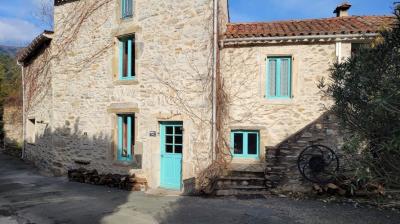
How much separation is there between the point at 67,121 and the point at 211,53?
20.0ft

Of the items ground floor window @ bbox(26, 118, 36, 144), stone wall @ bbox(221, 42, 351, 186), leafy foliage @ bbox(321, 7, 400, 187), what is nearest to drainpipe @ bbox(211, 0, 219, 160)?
stone wall @ bbox(221, 42, 351, 186)

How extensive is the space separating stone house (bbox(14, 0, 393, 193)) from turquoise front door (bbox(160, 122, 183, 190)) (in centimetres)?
3

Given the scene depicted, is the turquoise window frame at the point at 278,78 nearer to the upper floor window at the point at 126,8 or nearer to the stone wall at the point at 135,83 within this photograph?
the stone wall at the point at 135,83

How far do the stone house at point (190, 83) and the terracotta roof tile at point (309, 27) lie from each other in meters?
0.03

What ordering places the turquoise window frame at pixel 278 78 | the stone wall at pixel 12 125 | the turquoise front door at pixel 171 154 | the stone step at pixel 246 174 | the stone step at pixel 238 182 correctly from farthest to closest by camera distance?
the stone wall at pixel 12 125, the turquoise window frame at pixel 278 78, the turquoise front door at pixel 171 154, the stone step at pixel 246 174, the stone step at pixel 238 182

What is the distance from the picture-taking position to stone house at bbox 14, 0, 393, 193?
381 inches

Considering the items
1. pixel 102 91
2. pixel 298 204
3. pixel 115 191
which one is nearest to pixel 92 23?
pixel 102 91

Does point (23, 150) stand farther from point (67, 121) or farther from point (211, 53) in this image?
point (211, 53)

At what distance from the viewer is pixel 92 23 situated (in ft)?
38.6

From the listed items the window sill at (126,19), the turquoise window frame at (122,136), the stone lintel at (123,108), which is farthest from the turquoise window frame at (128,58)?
the turquoise window frame at (122,136)

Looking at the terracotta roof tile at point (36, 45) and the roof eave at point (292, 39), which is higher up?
the terracotta roof tile at point (36, 45)

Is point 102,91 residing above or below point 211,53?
below

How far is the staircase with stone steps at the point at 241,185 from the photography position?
29.8ft

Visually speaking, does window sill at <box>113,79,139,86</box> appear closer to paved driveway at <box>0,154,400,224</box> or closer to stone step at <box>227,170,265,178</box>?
paved driveway at <box>0,154,400,224</box>
